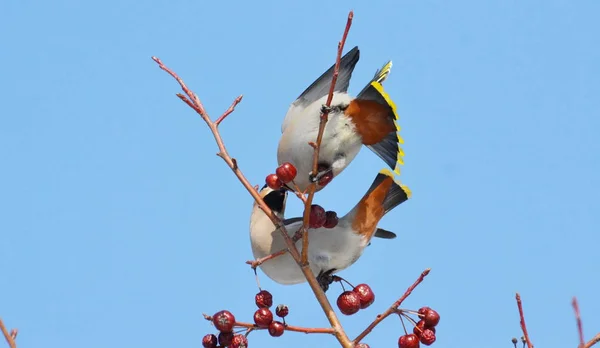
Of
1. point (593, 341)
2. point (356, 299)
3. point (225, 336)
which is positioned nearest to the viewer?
point (593, 341)

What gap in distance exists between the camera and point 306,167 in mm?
4488

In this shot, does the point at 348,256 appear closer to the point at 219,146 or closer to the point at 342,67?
the point at 342,67

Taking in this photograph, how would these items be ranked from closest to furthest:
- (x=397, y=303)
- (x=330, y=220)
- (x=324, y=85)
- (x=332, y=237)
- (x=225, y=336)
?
(x=397, y=303), (x=225, y=336), (x=330, y=220), (x=332, y=237), (x=324, y=85)

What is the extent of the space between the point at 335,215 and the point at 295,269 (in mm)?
495

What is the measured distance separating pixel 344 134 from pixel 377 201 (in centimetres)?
53

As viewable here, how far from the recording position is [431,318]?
3375mm

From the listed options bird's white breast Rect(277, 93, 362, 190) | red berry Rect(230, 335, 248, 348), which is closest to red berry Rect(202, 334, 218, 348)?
red berry Rect(230, 335, 248, 348)

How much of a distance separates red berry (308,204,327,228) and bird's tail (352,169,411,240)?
652mm

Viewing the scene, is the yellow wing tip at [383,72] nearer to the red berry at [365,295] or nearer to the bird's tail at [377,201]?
the bird's tail at [377,201]

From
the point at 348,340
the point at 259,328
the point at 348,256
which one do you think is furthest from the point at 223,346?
the point at 348,256

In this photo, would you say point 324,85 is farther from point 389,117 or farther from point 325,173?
point 325,173

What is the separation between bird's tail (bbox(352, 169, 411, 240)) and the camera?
4773 millimetres

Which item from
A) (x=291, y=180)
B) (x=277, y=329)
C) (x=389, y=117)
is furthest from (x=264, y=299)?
(x=389, y=117)

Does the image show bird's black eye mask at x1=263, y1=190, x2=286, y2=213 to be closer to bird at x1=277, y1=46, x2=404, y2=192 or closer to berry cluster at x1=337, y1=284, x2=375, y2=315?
bird at x1=277, y1=46, x2=404, y2=192
